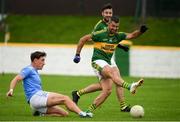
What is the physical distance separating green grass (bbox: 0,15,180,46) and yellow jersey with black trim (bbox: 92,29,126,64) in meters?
26.2

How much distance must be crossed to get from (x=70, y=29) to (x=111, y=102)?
26.2 meters

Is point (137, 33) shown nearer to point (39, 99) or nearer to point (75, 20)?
point (39, 99)

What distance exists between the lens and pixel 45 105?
16203mm

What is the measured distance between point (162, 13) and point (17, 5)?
931 cm

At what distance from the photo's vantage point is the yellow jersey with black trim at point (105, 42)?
17.7 metres

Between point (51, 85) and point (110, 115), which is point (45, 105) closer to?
point (110, 115)

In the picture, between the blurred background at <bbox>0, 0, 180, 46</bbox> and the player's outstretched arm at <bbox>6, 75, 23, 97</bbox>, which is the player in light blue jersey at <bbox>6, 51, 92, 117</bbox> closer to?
the player's outstretched arm at <bbox>6, 75, 23, 97</bbox>

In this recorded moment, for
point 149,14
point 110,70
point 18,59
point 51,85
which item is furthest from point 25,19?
point 110,70

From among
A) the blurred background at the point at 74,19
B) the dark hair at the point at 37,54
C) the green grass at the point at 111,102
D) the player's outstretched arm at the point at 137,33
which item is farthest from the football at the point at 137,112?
the blurred background at the point at 74,19

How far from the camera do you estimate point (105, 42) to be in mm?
17750

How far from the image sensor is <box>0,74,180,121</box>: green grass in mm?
16375

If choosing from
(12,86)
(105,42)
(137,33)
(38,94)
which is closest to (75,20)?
(105,42)

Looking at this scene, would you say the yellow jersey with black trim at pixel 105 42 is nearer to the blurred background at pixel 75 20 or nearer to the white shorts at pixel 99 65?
the white shorts at pixel 99 65

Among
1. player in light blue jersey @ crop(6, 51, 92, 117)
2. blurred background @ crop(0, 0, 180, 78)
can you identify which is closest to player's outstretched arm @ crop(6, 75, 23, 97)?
player in light blue jersey @ crop(6, 51, 92, 117)
